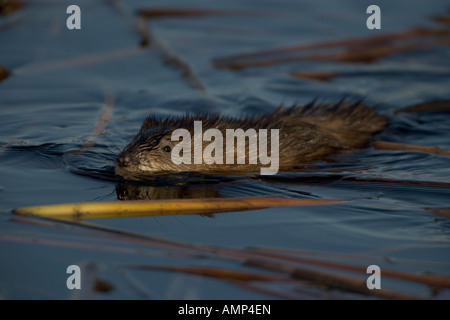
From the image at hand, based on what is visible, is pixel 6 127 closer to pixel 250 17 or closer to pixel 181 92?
pixel 181 92

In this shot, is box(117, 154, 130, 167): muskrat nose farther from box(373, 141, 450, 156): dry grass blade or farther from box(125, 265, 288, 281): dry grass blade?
box(373, 141, 450, 156): dry grass blade

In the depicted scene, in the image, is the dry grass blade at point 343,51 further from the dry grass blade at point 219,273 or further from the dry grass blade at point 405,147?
the dry grass blade at point 219,273

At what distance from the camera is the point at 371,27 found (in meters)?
12.9

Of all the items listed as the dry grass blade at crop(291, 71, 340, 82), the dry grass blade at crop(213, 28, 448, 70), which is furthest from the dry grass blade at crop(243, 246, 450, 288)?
the dry grass blade at crop(213, 28, 448, 70)

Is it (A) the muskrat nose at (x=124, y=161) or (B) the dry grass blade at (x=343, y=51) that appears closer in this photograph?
(A) the muskrat nose at (x=124, y=161)

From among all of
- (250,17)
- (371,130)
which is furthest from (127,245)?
(250,17)

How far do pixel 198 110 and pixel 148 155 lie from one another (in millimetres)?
2610

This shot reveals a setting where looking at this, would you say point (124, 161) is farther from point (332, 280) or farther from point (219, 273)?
point (332, 280)

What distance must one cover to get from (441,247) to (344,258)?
2.83 ft

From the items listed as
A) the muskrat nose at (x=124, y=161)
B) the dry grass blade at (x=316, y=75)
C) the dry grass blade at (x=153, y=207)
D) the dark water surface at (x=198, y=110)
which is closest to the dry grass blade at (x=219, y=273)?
the dark water surface at (x=198, y=110)

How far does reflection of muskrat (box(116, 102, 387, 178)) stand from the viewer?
23.4ft

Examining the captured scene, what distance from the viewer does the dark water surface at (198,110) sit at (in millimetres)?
5215

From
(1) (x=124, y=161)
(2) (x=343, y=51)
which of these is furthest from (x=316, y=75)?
(1) (x=124, y=161)

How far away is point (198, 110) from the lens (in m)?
9.59
